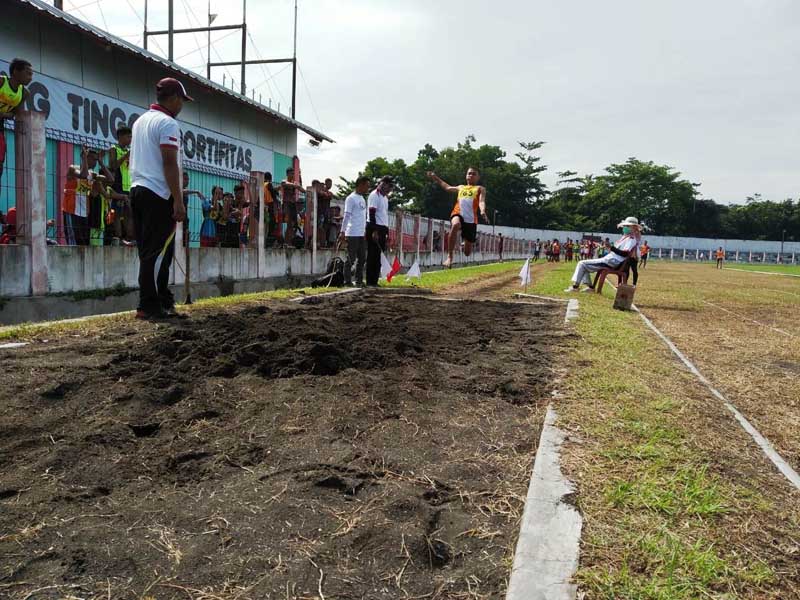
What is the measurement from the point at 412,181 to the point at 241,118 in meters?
63.0

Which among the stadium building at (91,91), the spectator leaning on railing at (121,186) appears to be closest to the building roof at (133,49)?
the stadium building at (91,91)

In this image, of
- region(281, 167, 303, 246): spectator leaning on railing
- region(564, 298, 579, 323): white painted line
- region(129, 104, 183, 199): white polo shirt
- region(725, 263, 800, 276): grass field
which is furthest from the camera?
region(725, 263, 800, 276): grass field

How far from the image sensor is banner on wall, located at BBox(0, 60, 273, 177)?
11.7 metres

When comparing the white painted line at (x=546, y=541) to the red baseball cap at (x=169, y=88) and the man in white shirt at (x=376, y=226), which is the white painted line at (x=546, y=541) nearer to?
the red baseball cap at (x=169, y=88)

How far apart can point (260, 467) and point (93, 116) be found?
13343 millimetres

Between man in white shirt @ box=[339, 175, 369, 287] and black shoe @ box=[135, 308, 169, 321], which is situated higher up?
man in white shirt @ box=[339, 175, 369, 287]

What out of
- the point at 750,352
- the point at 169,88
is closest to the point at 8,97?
the point at 169,88

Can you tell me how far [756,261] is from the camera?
85.9 meters

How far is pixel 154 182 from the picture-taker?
215 inches

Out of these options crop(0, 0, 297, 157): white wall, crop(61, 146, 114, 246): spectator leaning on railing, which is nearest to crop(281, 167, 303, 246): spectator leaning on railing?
crop(61, 146, 114, 246): spectator leaning on railing

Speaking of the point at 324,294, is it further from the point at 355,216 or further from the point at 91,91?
the point at 91,91

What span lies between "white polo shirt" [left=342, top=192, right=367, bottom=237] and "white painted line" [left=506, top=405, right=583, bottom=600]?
27.3ft

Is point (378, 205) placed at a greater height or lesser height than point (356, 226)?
greater

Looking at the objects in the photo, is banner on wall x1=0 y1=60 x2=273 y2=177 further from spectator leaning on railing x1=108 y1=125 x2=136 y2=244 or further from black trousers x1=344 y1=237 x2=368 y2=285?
black trousers x1=344 y1=237 x2=368 y2=285
